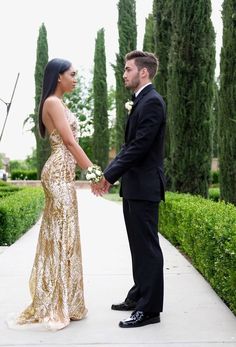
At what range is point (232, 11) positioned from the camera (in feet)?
34.8

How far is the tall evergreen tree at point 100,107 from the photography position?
36.8 m

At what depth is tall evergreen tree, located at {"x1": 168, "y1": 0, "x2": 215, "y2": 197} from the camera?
12.2 meters

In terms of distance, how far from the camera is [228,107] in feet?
35.0

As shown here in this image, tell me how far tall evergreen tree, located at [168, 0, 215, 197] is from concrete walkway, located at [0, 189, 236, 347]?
162 inches

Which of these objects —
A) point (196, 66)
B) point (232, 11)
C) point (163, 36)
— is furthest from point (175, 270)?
point (163, 36)

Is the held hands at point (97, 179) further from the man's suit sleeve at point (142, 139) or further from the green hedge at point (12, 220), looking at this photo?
the green hedge at point (12, 220)

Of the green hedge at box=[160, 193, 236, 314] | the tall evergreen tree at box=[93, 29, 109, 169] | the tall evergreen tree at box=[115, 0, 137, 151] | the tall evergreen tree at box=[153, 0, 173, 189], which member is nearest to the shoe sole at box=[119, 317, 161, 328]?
the green hedge at box=[160, 193, 236, 314]

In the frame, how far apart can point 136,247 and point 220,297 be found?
1.30 meters

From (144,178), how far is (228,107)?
22.0 feet

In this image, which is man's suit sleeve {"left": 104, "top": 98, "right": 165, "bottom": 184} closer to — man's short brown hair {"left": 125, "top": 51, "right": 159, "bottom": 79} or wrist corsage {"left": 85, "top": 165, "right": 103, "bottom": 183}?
wrist corsage {"left": 85, "top": 165, "right": 103, "bottom": 183}

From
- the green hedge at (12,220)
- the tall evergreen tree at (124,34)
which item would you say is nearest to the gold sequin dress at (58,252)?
the green hedge at (12,220)

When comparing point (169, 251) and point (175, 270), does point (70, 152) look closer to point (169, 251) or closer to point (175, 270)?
point (175, 270)

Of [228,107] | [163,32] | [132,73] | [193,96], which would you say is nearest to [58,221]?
[132,73]

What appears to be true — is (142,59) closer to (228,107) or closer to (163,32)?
(228,107)
